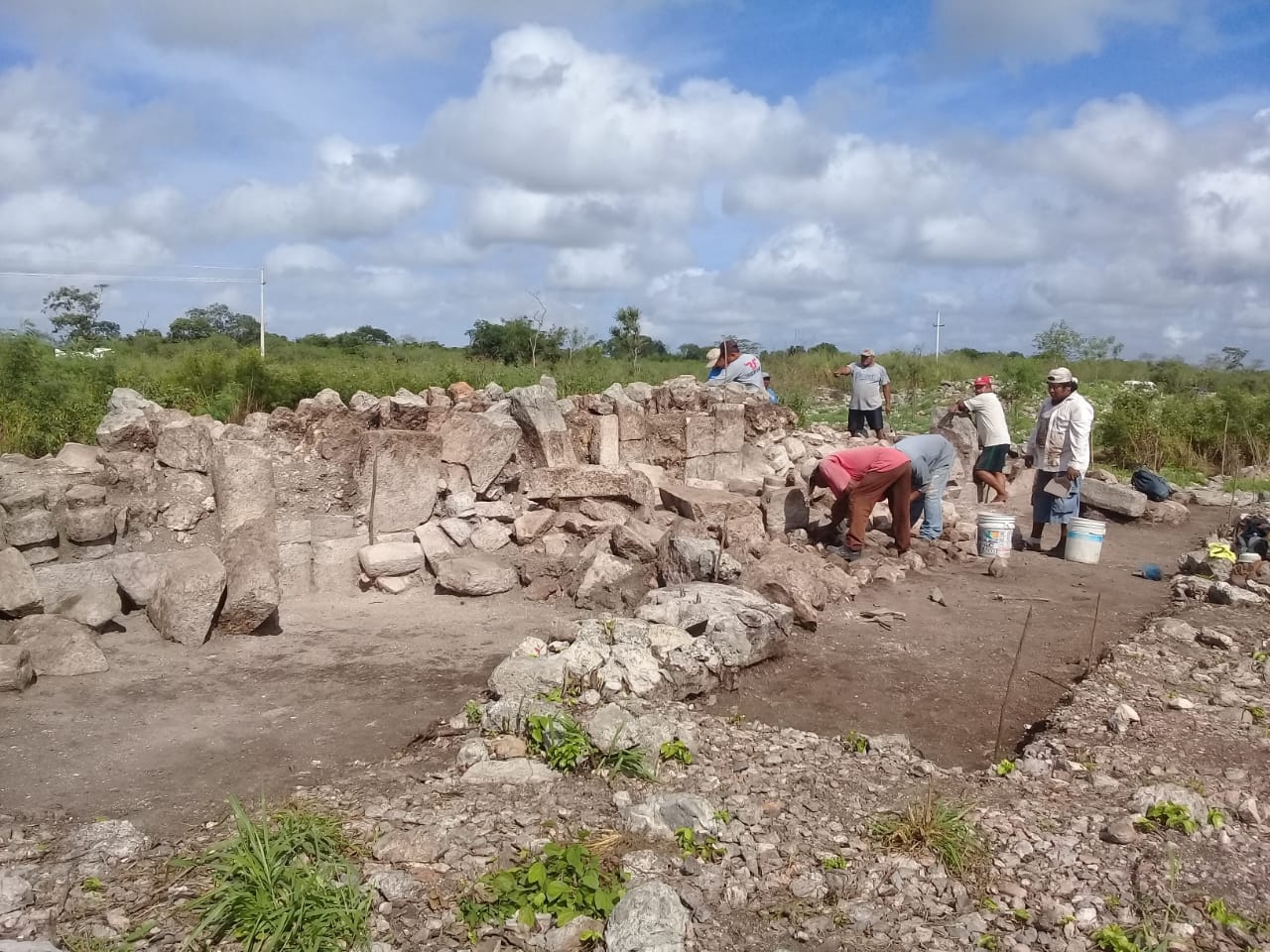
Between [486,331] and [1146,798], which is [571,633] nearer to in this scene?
[1146,798]

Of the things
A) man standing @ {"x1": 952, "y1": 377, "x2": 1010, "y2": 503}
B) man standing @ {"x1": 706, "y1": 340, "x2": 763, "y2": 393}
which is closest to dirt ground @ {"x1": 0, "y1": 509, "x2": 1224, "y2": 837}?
man standing @ {"x1": 952, "y1": 377, "x2": 1010, "y2": 503}

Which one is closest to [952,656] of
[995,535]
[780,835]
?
[995,535]

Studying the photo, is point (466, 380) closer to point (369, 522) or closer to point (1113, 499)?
point (369, 522)

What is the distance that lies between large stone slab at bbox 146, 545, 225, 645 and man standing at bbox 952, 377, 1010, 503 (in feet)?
25.0

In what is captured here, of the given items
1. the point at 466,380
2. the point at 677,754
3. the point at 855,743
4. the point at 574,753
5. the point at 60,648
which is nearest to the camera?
the point at 574,753

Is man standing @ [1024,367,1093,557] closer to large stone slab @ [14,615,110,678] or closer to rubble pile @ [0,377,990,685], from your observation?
rubble pile @ [0,377,990,685]

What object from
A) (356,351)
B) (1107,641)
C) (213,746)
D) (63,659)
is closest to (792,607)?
(1107,641)

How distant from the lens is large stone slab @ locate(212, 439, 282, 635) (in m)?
6.21

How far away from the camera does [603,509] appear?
27.8 feet

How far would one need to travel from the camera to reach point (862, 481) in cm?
812

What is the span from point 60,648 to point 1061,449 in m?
7.96

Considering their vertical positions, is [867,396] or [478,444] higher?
[867,396]

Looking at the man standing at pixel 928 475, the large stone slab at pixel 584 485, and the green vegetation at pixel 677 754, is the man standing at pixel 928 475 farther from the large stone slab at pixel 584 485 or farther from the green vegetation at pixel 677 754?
the green vegetation at pixel 677 754

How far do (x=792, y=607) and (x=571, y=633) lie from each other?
1.67m
